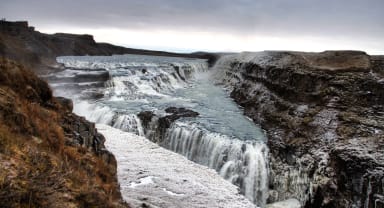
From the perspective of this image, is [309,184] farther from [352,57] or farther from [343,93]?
[352,57]

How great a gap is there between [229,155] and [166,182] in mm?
5647

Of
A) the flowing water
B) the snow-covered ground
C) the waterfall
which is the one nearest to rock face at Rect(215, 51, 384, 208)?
the waterfall

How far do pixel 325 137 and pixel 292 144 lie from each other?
1581 mm

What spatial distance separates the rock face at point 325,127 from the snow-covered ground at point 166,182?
397 cm

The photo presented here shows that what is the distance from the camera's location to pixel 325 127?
56.4 ft

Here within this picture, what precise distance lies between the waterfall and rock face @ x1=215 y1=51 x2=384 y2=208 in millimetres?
577

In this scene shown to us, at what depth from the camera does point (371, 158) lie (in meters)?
13.4

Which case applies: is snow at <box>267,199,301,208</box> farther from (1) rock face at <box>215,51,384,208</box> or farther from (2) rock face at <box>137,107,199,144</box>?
(2) rock face at <box>137,107,199,144</box>

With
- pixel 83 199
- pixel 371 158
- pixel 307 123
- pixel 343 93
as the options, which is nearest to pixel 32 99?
pixel 83 199

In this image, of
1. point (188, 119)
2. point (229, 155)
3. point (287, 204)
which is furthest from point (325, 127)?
point (188, 119)

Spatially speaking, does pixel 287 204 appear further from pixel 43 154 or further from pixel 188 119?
pixel 43 154

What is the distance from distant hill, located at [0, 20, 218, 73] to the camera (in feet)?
135

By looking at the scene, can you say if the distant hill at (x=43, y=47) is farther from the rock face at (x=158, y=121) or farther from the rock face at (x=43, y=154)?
the rock face at (x=43, y=154)

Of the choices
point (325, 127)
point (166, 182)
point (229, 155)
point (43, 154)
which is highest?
point (43, 154)
